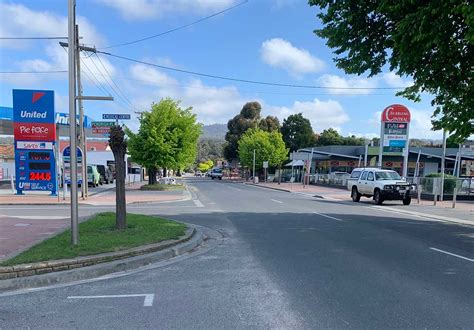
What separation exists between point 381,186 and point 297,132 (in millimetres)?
61312

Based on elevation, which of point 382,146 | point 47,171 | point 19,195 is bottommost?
point 19,195

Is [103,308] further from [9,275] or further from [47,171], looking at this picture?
[47,171]

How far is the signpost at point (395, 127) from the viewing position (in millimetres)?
32375

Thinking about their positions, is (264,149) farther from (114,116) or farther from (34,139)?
(34,139)

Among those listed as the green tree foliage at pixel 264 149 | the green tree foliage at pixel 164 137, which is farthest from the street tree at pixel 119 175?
the green tree foliage at pixel 264 149

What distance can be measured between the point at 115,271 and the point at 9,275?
5.40ft

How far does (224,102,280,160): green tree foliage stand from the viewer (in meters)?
85.9

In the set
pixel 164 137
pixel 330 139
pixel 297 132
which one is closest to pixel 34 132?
pixel 164 137

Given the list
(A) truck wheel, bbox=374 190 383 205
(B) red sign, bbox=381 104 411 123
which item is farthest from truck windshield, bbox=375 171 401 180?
(B) red sign, bbox=381 104 411 123

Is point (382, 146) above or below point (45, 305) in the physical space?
above

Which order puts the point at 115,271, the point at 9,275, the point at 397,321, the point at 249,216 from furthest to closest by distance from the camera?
the point at 249,216
the point at 115,271
the point at 9,275
the point at 397,321

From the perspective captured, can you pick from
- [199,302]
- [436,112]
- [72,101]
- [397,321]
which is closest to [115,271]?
[199,302]

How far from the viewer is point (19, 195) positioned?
80.4 ft

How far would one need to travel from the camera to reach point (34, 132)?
2352 centimetres
